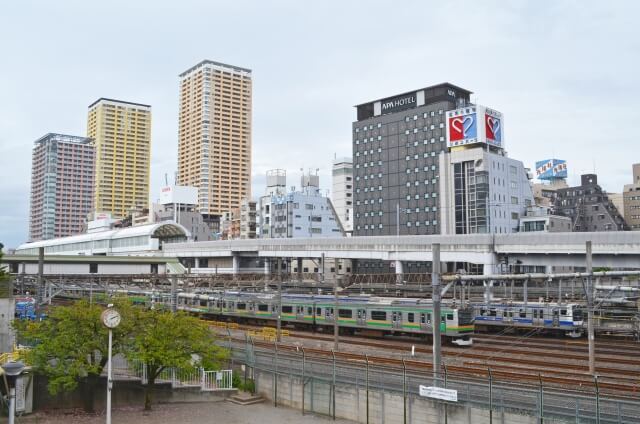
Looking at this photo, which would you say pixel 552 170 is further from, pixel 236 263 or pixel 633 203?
pixel 236 263

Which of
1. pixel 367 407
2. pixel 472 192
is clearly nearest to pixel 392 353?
pixel 367 407

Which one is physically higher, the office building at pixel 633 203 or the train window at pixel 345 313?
the office building at pixel 633 203

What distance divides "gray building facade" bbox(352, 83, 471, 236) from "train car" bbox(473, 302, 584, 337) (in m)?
55.5

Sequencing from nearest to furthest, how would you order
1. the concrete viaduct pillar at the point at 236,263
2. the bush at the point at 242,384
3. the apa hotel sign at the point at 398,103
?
the bush at the point at 242,384 → the concrete viaduct pillar at the point at 236,263 → the apa hotel sign at the point at 398,103

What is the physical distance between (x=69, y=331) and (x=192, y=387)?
679 centimetres

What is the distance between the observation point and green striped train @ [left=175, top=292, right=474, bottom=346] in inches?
1602

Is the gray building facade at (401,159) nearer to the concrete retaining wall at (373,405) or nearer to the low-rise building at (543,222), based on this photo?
the low-rise building at (543,222)

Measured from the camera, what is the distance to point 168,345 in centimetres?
2711

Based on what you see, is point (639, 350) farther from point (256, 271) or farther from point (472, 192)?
point (256, 271)

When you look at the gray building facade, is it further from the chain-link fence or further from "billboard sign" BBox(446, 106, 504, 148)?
the chain-link fence

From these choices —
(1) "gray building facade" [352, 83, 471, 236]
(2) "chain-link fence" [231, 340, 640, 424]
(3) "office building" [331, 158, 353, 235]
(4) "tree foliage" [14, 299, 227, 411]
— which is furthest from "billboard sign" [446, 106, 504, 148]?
(4) "tree foliage" [14, 299, 227, 411]

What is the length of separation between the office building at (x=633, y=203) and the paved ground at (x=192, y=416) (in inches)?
4725

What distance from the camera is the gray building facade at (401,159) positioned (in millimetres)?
104500

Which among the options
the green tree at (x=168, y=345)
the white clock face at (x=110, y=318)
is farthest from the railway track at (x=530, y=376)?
the white clock face at (x=110, y=318)
